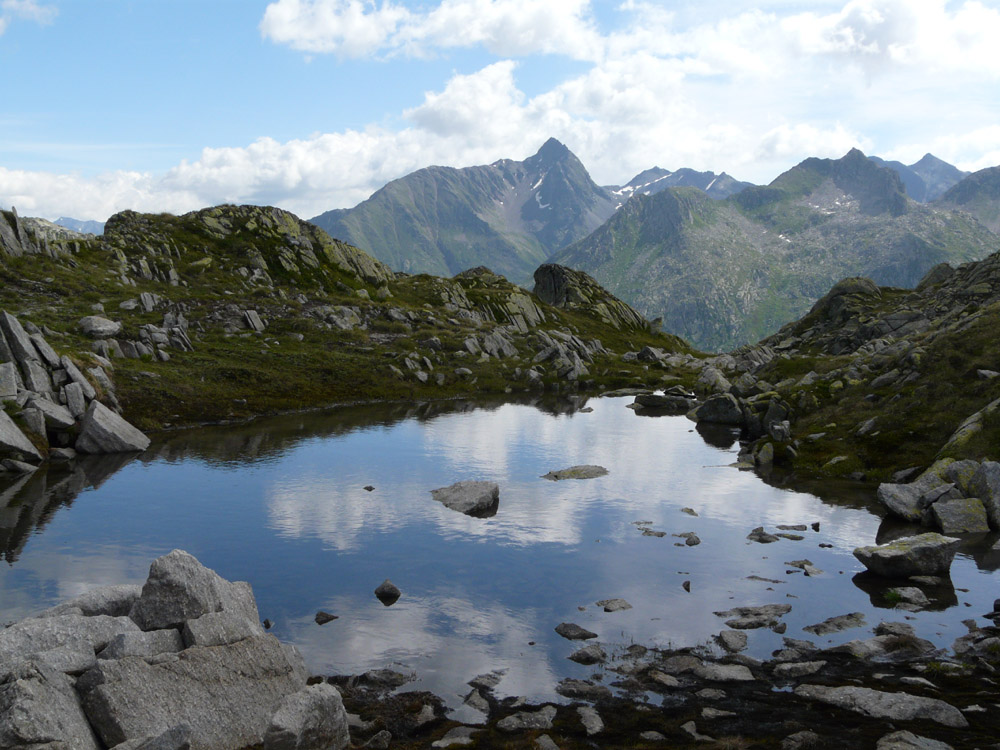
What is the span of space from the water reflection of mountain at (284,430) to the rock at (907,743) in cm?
5401

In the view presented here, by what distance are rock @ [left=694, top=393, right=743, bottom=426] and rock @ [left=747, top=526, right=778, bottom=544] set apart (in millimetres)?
50008

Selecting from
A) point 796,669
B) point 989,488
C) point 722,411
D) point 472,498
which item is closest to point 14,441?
point 472,498

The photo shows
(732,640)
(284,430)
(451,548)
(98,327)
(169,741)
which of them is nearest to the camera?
(169,741)

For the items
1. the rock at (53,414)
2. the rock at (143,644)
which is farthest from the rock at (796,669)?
the rock at (53,414)

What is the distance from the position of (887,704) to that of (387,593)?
2144cm

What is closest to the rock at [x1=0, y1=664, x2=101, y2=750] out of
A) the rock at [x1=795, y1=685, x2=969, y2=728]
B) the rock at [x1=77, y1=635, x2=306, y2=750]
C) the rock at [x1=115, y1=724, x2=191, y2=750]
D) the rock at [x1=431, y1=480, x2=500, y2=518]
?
the rock at [x1=77, y1=635, x2=306, y2=750]

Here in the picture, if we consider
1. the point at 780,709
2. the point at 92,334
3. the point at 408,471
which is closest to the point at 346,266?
the point at 92,334

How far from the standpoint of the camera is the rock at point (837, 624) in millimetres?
29688

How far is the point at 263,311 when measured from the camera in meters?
120

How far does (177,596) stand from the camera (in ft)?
78.2

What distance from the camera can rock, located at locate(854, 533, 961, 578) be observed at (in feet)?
117

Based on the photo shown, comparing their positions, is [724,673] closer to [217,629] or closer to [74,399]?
[217,629]

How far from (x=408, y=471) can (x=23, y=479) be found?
30226 mm

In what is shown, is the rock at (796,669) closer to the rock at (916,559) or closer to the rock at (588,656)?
the rock at (588,656)
